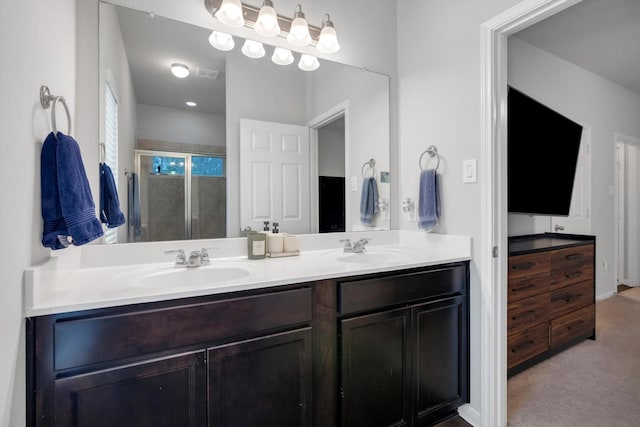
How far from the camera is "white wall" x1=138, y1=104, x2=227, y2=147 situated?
1511 mm

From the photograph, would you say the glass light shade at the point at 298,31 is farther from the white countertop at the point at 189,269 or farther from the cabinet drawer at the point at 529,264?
the cabinet drawer at the point at 529,264

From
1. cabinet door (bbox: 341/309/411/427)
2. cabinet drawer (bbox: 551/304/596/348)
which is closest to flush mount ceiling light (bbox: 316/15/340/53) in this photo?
cabinet door (bbox: 341/309/411/427)

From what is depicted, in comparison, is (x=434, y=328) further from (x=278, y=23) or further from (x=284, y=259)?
(x=278, y=23)

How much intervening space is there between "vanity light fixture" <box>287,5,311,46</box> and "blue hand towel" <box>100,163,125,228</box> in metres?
1.17

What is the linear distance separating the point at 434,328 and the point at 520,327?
95 centimetres

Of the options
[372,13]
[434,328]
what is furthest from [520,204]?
[372,13]

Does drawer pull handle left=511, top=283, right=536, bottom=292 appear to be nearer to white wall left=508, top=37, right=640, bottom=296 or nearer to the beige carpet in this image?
the beige carpet

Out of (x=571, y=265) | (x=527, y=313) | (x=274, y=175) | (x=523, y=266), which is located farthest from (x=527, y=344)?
(x=274, y=175)

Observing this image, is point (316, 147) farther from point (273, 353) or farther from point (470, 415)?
point (470, 415)

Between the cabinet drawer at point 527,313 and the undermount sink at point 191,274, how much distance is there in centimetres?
173

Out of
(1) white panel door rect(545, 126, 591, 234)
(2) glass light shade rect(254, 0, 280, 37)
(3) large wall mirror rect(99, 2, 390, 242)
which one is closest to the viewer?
(3) large wall mirror rect(99, 2, 390, 242)

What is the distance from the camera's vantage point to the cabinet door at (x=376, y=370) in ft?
4.25

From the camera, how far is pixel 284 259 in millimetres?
1630

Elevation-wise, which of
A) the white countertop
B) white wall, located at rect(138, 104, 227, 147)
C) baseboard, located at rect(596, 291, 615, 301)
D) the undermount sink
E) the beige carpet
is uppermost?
white wall, located at rect(138, 104, 227, 147)
